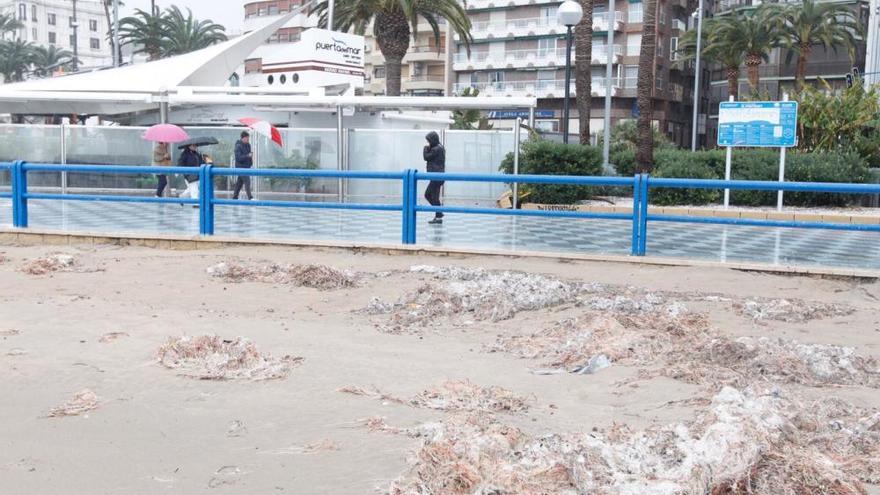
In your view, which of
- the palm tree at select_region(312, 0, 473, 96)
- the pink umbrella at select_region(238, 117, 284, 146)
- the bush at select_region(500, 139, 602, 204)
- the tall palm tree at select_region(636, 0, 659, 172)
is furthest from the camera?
the palm tree at select_region(312, 0, 473, 96)

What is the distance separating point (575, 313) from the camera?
780cm

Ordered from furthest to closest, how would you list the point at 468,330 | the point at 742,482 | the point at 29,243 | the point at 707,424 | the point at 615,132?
1. the point at 615,132
2. the point at 29,243
3. the point at 468,330
4. the point at 707,424
5. the point at 742,482

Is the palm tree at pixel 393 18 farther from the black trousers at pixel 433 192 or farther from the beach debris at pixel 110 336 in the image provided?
the beach debris at pixel 110 336

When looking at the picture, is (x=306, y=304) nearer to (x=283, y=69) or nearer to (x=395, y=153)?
(x=395, y=153)

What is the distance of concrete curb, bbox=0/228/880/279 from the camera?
10.0 m

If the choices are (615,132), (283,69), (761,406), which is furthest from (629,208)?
(615,132)

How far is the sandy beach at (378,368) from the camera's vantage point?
4.20 meters

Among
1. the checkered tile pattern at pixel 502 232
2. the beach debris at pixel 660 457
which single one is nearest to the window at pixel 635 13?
the checkered tile pattern at pixel 502 232

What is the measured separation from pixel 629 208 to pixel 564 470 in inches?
648

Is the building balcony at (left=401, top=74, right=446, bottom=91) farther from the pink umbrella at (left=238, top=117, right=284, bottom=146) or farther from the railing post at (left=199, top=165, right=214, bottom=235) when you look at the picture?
the railing post at (left=199, top=165, right=214, bottom=235)

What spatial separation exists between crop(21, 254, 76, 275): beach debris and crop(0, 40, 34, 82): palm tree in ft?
279

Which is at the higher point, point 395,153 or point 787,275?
point 395,153

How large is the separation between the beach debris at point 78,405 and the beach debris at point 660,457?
1.72 meters

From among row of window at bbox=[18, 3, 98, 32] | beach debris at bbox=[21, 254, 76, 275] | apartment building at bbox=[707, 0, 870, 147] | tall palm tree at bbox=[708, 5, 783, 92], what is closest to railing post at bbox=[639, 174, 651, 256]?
beach debris at bbox=[21, 254, 76, 275]
